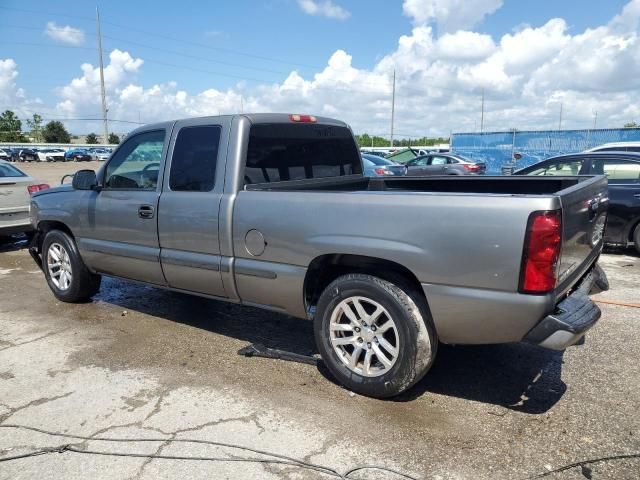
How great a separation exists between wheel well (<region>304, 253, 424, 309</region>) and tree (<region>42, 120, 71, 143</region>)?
105 meters

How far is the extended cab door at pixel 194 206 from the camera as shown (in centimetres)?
407

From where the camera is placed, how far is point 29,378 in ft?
12.7

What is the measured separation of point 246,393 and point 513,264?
1983 millimetres

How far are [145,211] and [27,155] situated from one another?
6155 cm

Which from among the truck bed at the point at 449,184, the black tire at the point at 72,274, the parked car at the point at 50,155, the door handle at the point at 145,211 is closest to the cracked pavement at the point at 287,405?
the black tire at the point at 72,274

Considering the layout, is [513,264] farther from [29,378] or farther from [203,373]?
[29,378]

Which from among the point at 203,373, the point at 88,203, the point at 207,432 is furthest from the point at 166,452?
the point at 88,203

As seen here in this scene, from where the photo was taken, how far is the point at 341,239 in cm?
338

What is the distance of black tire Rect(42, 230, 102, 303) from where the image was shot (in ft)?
17.9

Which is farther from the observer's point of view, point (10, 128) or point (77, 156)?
point (10, 128)

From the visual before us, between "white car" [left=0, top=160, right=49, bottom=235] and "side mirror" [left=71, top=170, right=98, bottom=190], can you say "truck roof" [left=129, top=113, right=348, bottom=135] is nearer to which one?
"side mirror" [left=71, top=170, right=98, bottom=190]

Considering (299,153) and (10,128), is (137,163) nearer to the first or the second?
(299,153)

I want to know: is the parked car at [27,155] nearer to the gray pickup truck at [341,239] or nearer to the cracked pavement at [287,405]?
the gray pickup truck at [341,239]

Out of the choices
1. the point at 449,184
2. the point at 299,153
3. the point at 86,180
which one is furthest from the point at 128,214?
the point at 449,184
